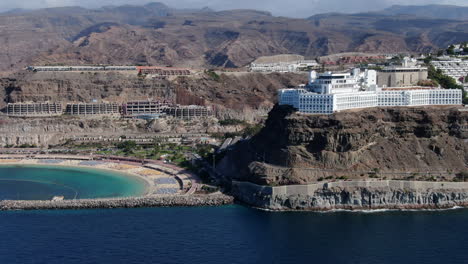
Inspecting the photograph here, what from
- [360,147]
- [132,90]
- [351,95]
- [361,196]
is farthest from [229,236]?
[132,90]

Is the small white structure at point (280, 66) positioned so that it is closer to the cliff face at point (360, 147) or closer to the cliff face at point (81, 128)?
the cliff face at point (81, 128)

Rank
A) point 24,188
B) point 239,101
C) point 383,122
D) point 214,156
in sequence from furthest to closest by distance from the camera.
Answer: point 239,101, point 214,156, point 24,188, point 383,122

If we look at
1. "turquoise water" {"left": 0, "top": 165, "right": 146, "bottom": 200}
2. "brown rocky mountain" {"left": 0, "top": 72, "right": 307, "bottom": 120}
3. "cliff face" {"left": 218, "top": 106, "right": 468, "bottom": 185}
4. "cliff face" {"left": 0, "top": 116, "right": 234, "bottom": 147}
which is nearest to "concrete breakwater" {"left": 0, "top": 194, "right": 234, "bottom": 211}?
"turquoise water" {"left": 0, "top": 165, "right": 146, "bottom": 200}

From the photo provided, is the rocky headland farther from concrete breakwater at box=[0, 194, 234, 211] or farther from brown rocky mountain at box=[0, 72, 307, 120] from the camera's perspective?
brown rocky mountain at box=[0, 72, 307, 120]

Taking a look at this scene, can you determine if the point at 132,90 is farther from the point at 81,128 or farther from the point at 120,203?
the point at 120,203

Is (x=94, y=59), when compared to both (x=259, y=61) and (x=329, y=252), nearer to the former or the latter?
(x=259, y=61)

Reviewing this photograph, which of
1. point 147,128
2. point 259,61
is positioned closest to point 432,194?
point 147,128

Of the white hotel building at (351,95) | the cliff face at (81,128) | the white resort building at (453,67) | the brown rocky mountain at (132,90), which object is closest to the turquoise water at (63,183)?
the cliff face at (81,128)
